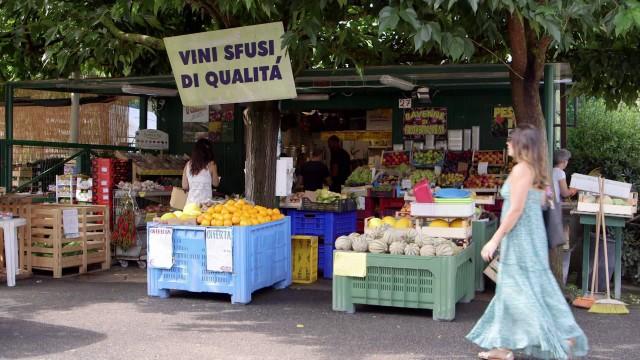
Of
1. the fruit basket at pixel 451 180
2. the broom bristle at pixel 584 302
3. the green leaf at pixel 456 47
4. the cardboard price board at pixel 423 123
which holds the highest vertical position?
the green leaf at pixel 456 47

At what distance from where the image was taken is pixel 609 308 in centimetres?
725

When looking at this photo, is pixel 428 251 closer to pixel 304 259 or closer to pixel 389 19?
pixel 389 19

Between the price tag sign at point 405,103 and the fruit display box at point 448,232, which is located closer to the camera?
the fruit display box at point 448,232

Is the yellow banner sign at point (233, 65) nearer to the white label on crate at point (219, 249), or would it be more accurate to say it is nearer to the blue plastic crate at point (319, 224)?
the white label on crate at point (219, 249)

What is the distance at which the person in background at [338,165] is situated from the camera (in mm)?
12891

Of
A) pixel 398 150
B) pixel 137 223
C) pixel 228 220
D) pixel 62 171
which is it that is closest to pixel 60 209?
pixel 137 223

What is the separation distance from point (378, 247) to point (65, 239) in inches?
185

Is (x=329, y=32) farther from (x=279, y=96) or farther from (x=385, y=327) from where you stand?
(x=385, y=327)

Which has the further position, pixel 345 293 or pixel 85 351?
pixel 345 293

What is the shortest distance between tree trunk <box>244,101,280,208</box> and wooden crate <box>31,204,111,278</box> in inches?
95.8

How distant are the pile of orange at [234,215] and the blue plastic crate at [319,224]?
1272 mm

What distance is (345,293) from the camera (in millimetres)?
7059

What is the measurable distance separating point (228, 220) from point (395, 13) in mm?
3171

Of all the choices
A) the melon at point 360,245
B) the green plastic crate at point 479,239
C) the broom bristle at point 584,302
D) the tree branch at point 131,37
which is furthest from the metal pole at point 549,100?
the tree branch at point 131,37
